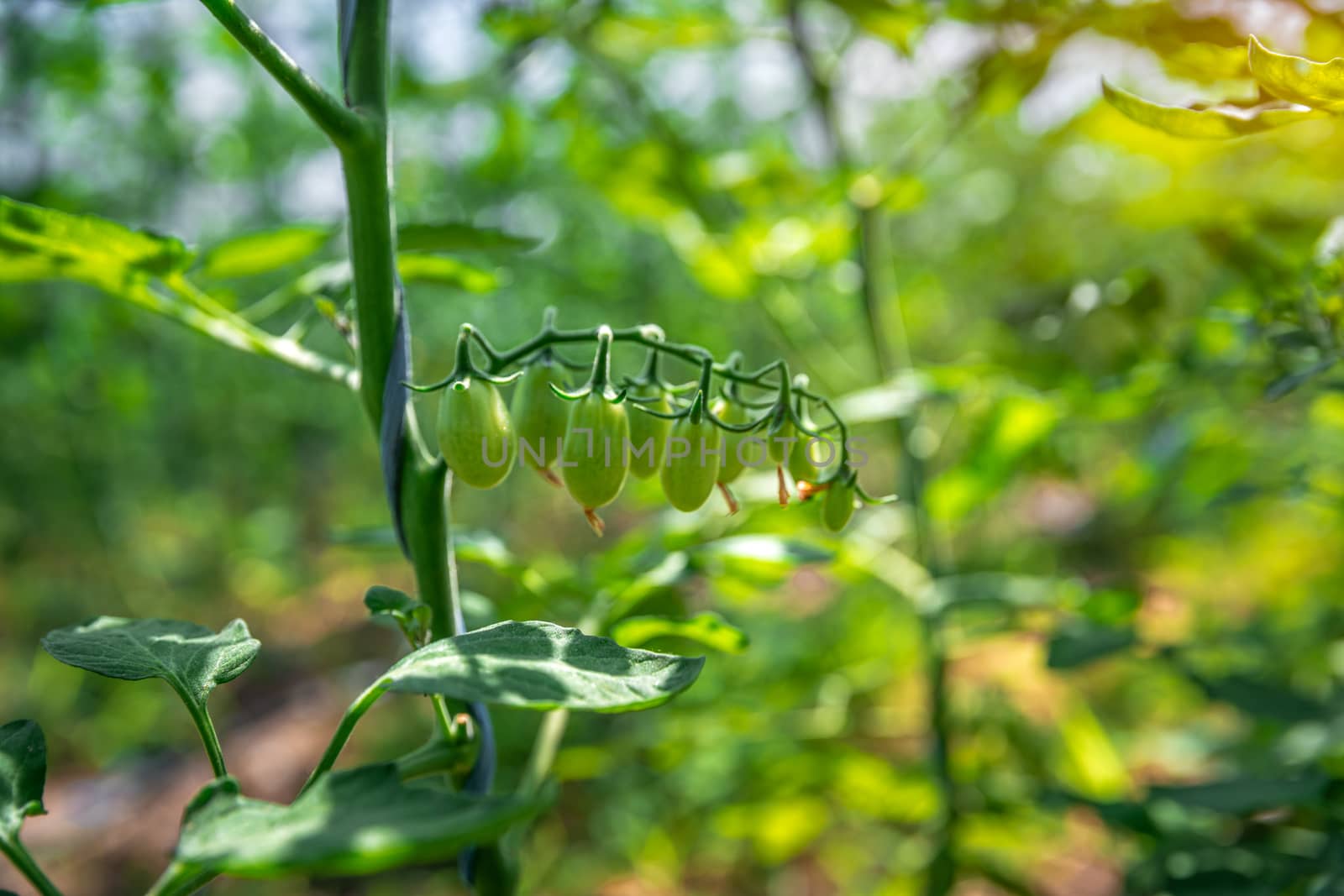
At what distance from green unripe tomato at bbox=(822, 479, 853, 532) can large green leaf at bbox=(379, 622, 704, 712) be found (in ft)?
0.48

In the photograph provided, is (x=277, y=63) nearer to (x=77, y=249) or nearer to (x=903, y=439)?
(x=77, y=249)

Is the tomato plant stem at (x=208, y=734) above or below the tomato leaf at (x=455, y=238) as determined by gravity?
below

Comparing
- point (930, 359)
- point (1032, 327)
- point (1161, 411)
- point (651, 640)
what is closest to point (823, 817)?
point (651, 640)

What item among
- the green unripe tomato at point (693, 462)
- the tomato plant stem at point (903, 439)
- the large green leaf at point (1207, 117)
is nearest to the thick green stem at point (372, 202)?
the green unripe tomato at point (693, 462)

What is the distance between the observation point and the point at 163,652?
1.20 ft

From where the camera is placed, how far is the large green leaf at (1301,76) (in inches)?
12.8

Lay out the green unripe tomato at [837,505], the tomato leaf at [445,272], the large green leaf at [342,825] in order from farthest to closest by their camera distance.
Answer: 1. the tomato leaf at [445,272]
2. the green unripe tomato at [837,505]
3. the large green leaf at [342,825]

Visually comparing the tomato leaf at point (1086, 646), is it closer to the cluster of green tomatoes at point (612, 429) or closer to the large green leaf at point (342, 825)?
the cluster of green tomatoes at point (612, 429)

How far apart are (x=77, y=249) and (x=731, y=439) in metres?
0.33

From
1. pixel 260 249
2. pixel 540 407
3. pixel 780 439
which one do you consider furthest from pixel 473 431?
pixel 260 249

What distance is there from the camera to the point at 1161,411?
1.53 metres

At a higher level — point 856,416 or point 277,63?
point 277,63

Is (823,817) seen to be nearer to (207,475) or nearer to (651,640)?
(651,640)

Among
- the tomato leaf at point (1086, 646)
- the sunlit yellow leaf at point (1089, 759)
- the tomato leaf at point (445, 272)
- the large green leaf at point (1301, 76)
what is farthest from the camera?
the sunlit yellow leaf at point (1089, 759)
